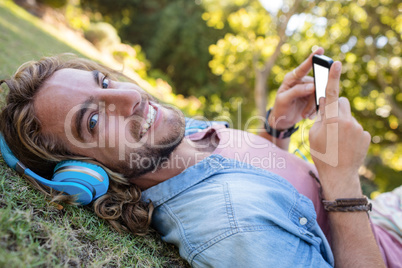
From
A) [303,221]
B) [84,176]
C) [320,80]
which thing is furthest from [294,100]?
[84,176]

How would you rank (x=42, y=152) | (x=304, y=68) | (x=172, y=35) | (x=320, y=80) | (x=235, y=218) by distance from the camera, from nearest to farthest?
(x=235, y=218)
(x=42, y=152)
(x=320, y=80)
(x=304, y=68)
(x=172, y=35)

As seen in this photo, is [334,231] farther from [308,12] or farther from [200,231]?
[308,12]

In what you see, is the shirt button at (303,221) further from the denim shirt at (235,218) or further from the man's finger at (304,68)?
the man's finger at (304,68)

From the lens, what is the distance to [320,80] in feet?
7.51

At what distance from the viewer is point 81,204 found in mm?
1747

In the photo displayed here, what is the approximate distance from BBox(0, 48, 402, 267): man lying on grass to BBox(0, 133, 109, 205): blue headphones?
5 cm

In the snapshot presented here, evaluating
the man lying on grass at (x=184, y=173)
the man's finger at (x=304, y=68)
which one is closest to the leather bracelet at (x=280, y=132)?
the man's finger at (x=304, y=68)

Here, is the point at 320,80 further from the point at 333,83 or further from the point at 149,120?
the point at 149,120

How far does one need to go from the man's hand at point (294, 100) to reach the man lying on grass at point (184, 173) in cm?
59

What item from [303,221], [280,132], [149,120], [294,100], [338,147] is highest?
[294,100]

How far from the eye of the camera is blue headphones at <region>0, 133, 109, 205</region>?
1.65 metres

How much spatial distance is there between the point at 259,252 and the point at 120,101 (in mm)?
1220

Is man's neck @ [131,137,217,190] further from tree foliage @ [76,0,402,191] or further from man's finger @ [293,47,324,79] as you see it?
tree foliage @ [76,0,402,191]

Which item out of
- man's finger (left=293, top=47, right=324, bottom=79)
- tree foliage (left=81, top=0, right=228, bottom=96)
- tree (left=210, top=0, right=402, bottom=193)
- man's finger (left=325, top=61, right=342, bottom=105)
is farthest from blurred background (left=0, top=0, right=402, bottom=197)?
man's finger (left=325, top=61, right=342, bottom=105)
